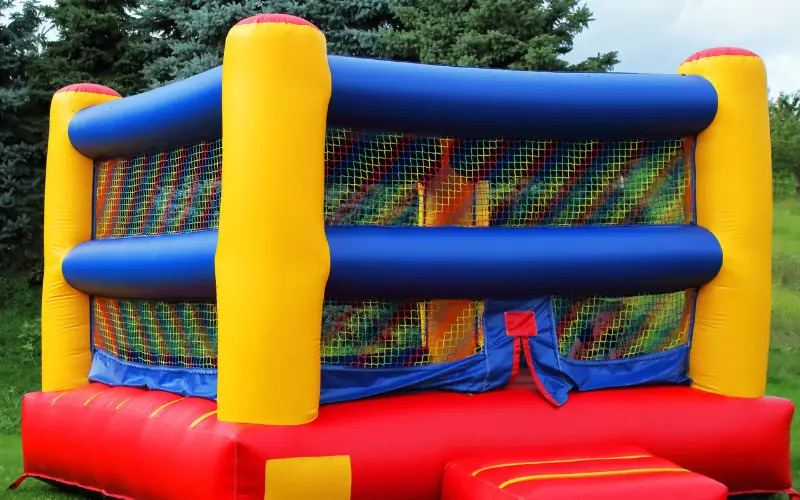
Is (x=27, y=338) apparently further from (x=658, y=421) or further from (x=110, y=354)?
(x=658, y=421)

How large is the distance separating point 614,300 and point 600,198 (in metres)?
0.48

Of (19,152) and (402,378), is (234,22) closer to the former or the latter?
(19,152)

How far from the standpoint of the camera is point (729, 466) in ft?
13.1

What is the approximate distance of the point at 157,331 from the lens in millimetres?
4402

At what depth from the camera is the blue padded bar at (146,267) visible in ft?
12.0

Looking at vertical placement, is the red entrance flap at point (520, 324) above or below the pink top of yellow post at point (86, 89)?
below

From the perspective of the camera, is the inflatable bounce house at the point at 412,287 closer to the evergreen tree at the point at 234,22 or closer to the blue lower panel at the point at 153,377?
the blue lower panel at the point at 153,377

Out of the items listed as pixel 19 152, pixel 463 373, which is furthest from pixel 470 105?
pixel 19 152

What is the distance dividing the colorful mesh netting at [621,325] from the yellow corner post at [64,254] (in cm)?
247

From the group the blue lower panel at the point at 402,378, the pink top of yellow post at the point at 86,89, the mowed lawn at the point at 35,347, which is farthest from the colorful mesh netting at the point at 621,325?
the pink top of yellow post at the point at 86,89

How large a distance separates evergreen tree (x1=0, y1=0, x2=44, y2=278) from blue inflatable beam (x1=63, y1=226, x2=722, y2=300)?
22.0 ft

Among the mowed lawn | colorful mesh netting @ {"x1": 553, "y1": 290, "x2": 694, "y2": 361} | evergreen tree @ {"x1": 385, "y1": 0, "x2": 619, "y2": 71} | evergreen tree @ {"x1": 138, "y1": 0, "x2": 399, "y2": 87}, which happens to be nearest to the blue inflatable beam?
colorful mesh netting @ {"x1": 553, "y1": 290, "x2": 694, "y2": 361}

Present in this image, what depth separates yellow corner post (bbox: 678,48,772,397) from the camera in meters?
4.11

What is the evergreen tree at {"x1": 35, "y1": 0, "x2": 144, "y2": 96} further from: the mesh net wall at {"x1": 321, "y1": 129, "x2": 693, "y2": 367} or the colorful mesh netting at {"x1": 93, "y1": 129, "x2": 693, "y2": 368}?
the mesh net wall at {"x1": 321, "y1": 129, "x2": 693, "y2": 367}
